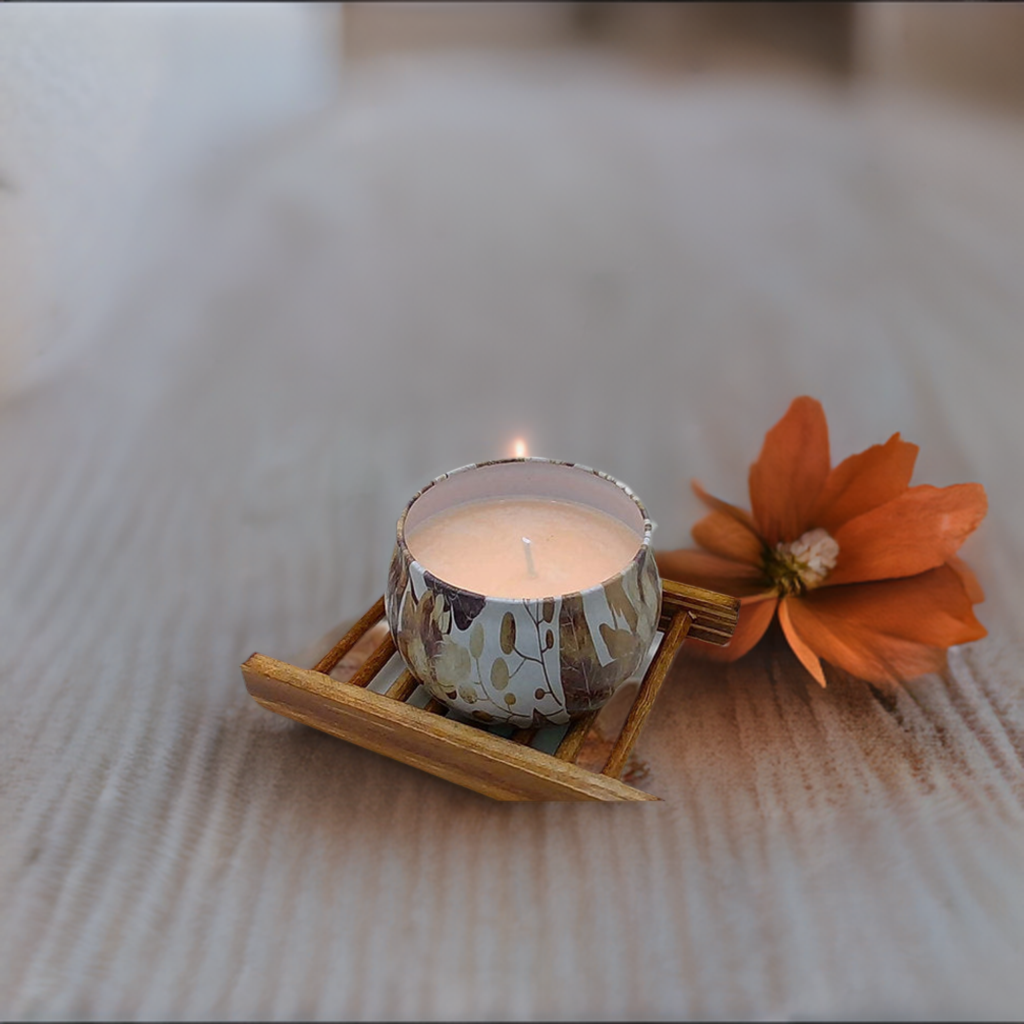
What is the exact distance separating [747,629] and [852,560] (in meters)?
0.04

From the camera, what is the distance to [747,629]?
1.09ft

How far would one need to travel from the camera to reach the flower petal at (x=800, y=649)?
0.31 meters

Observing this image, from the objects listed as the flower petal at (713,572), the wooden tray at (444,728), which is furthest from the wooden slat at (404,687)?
the flower petal at (713,572)

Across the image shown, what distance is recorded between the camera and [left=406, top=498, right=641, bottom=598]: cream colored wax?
0.28 metres

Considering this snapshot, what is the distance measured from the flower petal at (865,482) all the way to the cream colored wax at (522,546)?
0.27 ft

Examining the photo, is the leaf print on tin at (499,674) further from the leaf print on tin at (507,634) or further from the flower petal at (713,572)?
the flower petal at (713,572)

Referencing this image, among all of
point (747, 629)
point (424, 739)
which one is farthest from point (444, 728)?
point (747, 629)

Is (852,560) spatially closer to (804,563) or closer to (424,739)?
(804,563)

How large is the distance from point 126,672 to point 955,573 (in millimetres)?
282

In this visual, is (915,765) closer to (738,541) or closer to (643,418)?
(738,541)

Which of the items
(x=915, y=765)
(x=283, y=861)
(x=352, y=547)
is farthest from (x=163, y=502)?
(x=915, y=765)

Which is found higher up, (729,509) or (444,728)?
(729,509)

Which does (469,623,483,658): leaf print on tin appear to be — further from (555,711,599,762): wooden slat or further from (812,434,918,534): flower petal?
(812,434,918,534): flower petal

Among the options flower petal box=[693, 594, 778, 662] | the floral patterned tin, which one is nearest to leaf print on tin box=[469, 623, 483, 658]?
the floral patterned tin
